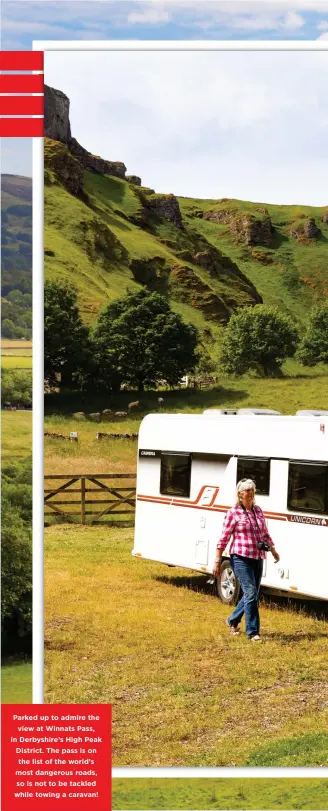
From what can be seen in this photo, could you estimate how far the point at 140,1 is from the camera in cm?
764

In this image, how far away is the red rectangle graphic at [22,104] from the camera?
668cm

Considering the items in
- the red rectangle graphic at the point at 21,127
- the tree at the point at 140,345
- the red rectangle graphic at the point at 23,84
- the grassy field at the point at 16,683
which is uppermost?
the red rectangle graphic at the point at 23,84

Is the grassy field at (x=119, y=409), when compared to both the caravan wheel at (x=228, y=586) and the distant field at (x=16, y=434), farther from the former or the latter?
the distant field at (x=16, y=434)

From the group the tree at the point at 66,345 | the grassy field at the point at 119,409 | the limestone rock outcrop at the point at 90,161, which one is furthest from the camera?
the limestone rock outcrop at the point at 90,161

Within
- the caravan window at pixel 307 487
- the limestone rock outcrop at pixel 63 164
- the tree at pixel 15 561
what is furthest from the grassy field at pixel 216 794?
the limestone rock outcrop at pixel 63 164

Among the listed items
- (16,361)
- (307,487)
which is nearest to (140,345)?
(307,487)

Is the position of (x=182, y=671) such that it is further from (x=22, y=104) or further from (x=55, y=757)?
(x=22, y=104)

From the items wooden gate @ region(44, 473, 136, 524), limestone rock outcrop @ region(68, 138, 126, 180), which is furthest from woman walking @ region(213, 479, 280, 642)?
limestone rock outcrop @ region(68, 138, 126, 180)

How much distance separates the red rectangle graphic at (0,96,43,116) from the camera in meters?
6.68

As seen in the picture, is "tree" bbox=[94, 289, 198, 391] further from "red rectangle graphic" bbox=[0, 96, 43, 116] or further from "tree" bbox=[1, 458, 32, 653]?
"red rectangle graphic" bbox=[0, 96, 43, 116]

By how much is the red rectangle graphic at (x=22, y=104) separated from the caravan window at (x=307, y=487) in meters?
3.70

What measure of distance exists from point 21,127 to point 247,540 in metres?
3.38

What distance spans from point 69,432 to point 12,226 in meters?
4.35

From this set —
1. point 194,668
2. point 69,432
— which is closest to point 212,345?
point 69,432
